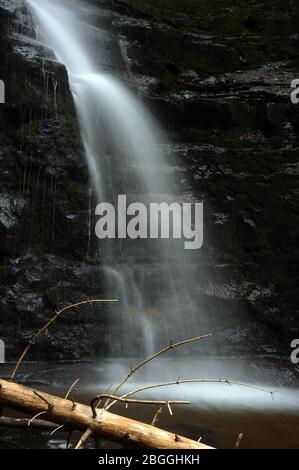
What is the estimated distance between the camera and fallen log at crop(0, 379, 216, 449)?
2.64 metres

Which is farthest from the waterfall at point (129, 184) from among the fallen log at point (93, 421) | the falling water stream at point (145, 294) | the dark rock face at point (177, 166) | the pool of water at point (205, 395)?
the fallen log at point (93, 421)

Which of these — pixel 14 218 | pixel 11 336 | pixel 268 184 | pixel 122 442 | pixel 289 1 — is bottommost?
pixel 11 336

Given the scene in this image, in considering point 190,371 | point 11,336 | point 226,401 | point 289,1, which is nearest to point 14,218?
point 11,336

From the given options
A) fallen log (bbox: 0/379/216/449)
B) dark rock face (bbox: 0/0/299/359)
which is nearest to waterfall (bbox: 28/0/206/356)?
dark rock face (bbox: 0/0/299/359)

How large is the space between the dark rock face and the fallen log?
5443 mm

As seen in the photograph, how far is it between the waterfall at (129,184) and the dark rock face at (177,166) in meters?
0.30

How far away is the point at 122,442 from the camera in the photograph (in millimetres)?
2742

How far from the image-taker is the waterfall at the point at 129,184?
8867 millimetres

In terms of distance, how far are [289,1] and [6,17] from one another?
8.33 meters

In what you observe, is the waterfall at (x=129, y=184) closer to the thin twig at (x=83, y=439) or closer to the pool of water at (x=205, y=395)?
the pool of water at (x=205, y=395)

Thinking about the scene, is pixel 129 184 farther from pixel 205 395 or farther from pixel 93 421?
pixel 93 421

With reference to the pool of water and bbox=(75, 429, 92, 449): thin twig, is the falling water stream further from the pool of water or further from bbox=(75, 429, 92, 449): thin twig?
bbox=(75, 429, 92, 449): thin twig

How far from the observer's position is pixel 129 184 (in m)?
10.1
